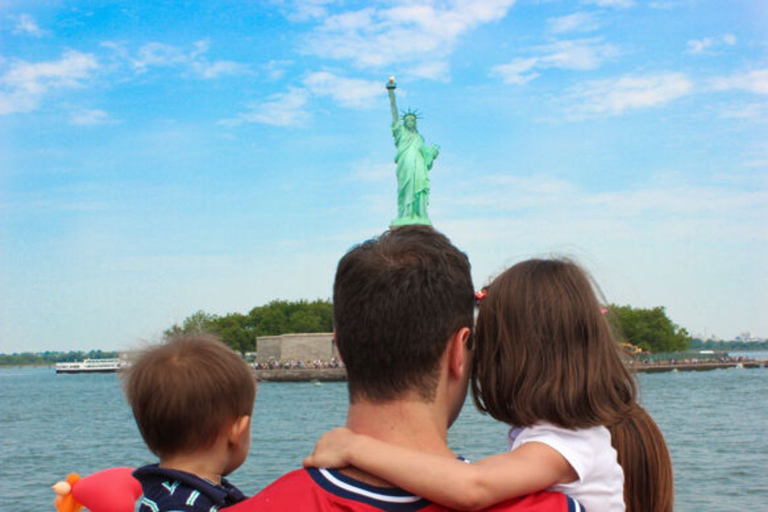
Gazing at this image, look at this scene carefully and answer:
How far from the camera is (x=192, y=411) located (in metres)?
1.77

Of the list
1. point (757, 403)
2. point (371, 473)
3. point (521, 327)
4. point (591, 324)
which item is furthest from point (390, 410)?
point (757, 403)

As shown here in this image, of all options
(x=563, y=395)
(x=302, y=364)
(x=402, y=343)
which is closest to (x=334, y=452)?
(x=402, y=343)

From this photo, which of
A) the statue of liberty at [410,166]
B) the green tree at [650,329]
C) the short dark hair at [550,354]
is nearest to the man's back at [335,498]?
the short dark hair at [550,354]

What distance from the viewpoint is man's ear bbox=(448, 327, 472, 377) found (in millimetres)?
1369

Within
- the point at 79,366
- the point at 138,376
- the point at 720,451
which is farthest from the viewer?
the point at 79,366

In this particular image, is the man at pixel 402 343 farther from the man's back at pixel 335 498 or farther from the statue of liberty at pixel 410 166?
the statue of liberty at pixel 410 166

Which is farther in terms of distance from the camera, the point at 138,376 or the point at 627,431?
the point at 138,376

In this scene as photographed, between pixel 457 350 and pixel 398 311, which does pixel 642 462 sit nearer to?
pixel 457 350

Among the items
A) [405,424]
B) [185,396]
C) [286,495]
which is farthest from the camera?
[185,396]

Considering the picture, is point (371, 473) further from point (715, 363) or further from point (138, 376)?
point (715, 363)

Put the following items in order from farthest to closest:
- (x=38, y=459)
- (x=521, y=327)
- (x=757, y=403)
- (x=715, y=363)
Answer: (x=715, y=363), (x=757, y=403), (x=38, y=459), (x=521, y=327)

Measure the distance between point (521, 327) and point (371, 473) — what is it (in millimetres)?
Answer: 443

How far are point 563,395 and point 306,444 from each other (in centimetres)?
1373

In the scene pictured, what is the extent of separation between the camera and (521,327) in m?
1.57
